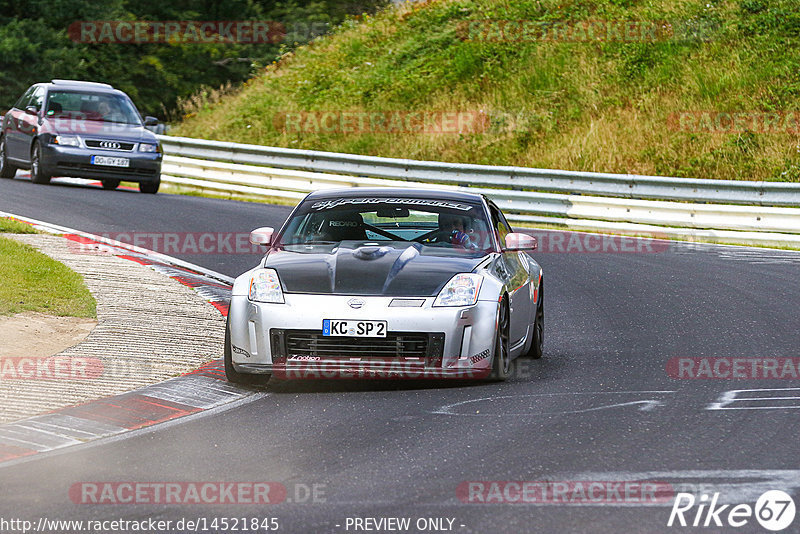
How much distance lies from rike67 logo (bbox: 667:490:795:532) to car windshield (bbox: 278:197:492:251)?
13.2ft

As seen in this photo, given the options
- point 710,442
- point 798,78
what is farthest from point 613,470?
point 798,78

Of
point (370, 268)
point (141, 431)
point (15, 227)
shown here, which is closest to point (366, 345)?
point (370, 268)

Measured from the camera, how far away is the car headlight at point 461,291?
323 inches

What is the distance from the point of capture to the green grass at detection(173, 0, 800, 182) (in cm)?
2611

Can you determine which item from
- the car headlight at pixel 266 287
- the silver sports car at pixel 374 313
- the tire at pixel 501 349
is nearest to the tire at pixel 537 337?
the silver sports car at pixel 374 313

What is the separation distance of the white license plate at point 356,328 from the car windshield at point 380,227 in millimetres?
1260

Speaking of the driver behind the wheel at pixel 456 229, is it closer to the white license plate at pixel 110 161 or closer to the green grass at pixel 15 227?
the green grass at pixel 15 227

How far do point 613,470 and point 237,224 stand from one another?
42.8ft

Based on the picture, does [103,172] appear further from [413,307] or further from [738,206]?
[413,307]

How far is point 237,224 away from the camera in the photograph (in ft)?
60.8

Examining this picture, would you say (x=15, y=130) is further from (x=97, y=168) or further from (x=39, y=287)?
(x=39, y=287)

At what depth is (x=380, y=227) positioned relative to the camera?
9711mm

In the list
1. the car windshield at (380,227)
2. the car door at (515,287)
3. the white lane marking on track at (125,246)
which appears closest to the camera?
the car door at (515,287)

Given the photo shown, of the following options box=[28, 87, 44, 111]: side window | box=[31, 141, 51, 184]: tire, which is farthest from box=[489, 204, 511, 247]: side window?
box=[28, 87, 44, 111]: side window
